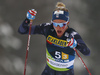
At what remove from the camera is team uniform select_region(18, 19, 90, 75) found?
6.04 feet

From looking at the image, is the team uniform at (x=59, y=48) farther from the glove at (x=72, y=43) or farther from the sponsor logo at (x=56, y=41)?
the glove at (x=72, y=43)

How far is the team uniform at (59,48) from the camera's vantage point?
1.84 meters

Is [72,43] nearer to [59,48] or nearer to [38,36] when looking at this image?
[59,48]

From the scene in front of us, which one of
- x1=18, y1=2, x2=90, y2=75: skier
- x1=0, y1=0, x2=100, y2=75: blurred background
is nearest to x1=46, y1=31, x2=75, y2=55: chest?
x1=18, y1=2, x2=90, y2=75: skier

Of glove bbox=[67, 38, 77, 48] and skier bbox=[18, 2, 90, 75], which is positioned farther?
skier bbox=[18, 2, 90, 75]

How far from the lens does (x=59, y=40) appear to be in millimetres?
1854

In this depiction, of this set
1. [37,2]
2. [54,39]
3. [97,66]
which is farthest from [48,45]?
[97,66]

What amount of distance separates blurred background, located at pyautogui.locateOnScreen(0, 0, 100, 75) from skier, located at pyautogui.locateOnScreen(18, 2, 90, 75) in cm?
148

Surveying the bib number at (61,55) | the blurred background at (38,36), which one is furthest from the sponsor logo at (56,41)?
the blurred background at (38,36)

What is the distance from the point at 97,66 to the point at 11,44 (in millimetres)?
3388

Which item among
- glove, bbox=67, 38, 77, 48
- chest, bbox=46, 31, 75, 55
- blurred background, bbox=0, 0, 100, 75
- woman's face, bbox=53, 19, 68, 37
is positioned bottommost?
blurred background, bbox=0, 0, 100, 75

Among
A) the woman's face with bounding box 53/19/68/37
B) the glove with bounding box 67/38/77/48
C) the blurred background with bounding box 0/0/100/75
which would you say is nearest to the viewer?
the glove with bounding box 67/38/77/48

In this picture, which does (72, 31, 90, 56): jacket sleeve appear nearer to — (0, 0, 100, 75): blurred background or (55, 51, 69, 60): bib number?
(55, 51, 69, 60): bib number

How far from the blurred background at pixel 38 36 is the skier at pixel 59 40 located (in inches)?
58.4
